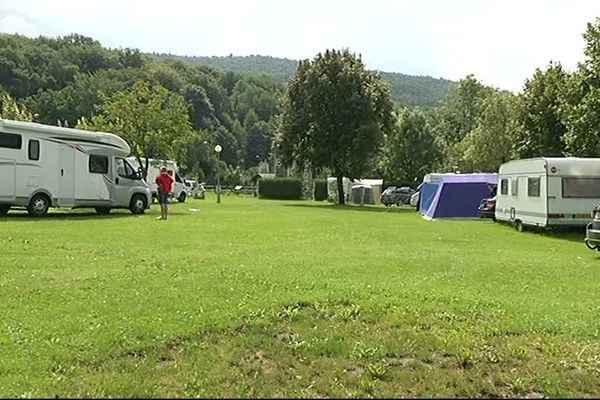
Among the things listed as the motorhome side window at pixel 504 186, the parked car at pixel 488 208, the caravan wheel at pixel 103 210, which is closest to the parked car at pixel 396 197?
the parked car at pixel 488 208

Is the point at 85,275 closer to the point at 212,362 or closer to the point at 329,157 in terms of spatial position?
the point at 212,362

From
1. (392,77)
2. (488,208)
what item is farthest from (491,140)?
(392,77)

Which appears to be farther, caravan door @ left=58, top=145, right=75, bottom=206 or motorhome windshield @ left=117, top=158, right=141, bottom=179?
motorhome windshield @ left=117, top=158, right=141, bottom=179

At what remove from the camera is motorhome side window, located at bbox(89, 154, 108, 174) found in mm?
23969

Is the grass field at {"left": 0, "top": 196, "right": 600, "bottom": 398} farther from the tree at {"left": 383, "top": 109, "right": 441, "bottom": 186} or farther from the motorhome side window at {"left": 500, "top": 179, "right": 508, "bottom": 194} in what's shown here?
the tree at {"left": 383, "top": 109, "right": 441, "bottom": 186}

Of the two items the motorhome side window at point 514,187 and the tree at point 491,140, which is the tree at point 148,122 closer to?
the motorhome side window at point 514,187

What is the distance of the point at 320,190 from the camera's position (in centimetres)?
6003

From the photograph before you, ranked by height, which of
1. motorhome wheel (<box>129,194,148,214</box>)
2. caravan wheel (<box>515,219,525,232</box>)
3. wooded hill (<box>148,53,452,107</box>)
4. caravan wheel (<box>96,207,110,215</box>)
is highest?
wooded hill (<box>148,53,452,107</box>)

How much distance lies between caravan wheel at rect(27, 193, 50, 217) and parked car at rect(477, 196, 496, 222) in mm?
17492

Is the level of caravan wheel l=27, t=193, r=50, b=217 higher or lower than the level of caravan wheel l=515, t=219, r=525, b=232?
higher

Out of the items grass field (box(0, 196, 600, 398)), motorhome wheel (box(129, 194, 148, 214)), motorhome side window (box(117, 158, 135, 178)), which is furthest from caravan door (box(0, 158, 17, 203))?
grass field (box(0, 196, 600, 398))

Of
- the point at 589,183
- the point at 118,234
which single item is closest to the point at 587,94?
the point at 589,183

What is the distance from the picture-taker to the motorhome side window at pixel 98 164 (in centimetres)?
2397

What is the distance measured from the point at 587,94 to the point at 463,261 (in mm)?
13953
